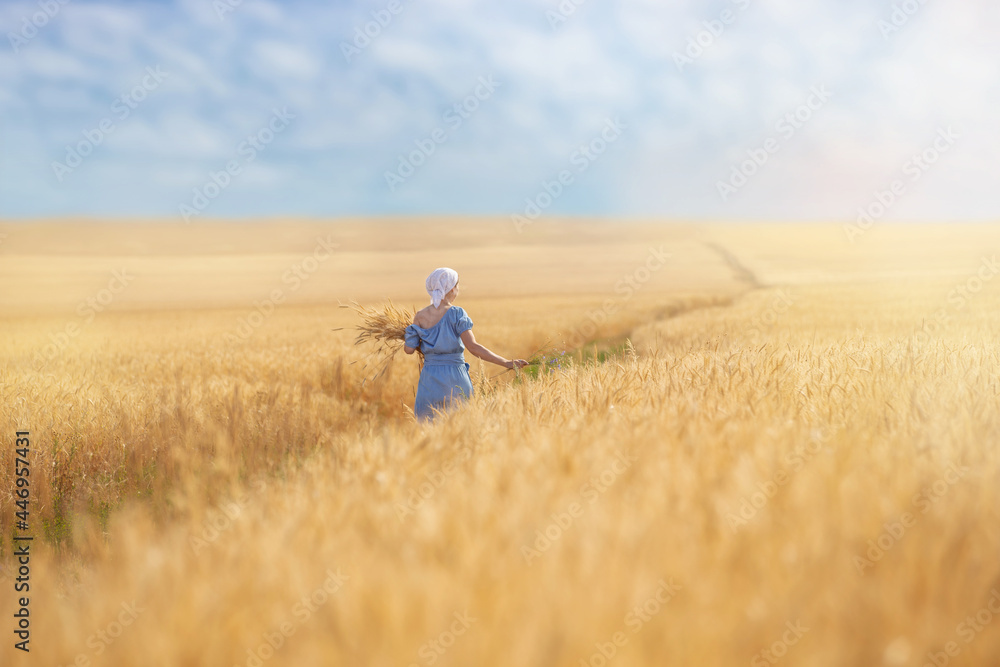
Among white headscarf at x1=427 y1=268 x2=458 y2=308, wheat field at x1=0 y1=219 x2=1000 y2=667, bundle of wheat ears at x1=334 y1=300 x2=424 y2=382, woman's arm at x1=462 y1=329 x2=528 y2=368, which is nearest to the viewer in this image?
wheat field at x1=0 y1=219 x2=1000 y2=667

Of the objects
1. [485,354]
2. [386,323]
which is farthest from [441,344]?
[386,323]

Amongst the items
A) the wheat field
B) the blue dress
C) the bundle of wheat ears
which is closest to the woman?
the blue dress

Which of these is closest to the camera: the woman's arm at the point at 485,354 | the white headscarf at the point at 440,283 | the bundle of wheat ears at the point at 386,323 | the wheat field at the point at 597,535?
the wheat field at the point at 597,535

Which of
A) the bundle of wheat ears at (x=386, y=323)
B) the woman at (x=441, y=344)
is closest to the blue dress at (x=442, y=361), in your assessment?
the woman at (x=441, y=344)

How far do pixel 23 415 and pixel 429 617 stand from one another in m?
7.46

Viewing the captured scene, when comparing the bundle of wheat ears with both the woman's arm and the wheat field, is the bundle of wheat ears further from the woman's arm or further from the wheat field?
the wheat field

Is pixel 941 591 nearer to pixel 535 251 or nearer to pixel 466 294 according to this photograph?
pixel 466 294

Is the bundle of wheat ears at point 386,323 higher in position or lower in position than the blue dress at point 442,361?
higher

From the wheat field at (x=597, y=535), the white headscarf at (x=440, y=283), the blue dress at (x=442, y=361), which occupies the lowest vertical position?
the wheat field at (x=597, y=535)

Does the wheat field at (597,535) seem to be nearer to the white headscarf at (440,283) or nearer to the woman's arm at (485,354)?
the woman's arm at (485,354)

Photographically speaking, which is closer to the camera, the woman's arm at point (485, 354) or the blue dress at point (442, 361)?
the woman's arm at point (485, 354)

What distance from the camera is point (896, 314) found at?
609 inches

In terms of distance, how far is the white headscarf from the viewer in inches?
245

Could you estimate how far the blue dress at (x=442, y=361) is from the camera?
20.7ft
